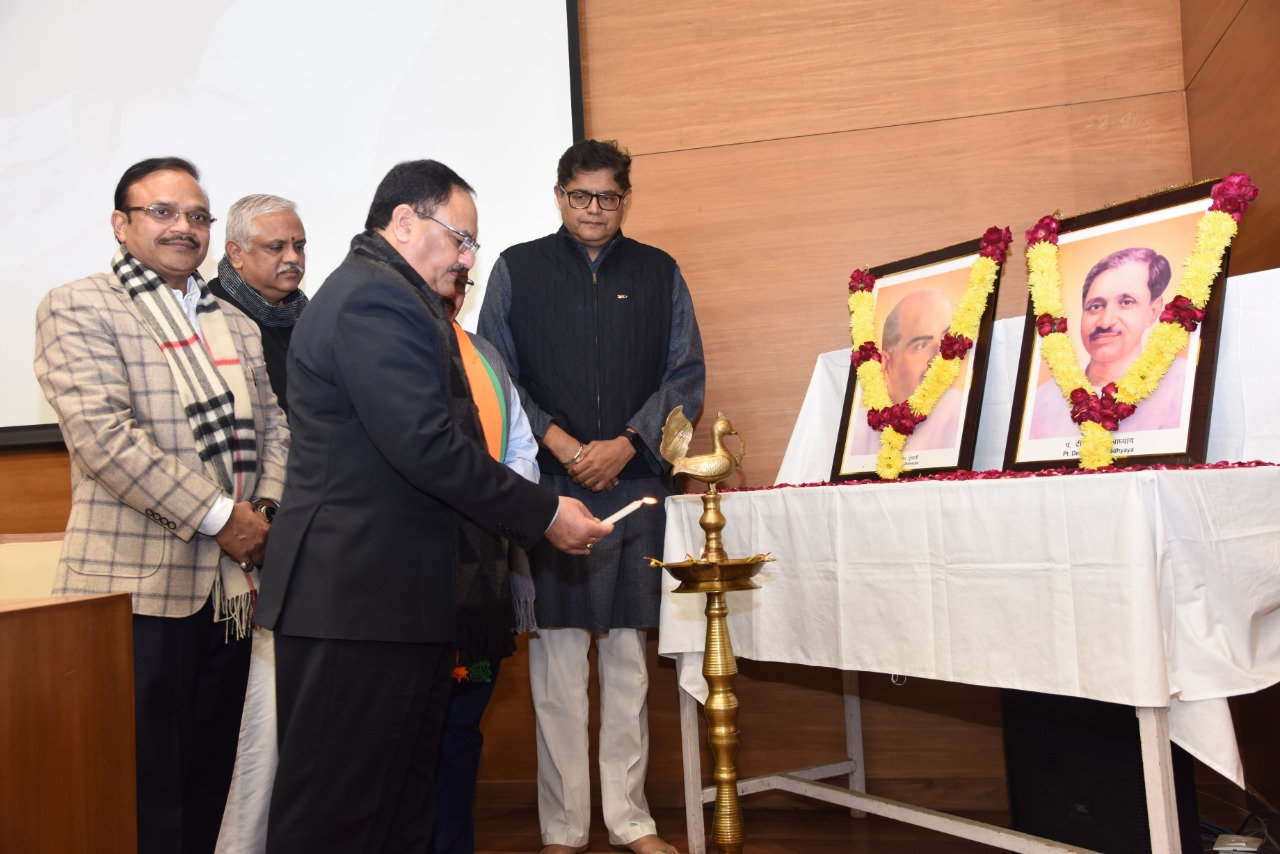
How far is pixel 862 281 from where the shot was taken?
2873 millimetres

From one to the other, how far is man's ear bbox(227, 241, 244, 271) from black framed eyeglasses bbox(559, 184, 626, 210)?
888mm

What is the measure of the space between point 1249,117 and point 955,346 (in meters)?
0.96

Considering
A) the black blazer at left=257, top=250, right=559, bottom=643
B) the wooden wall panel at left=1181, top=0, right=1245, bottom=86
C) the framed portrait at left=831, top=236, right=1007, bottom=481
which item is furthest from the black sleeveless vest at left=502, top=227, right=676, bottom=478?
the wooden wall panel at left=1181, top=0, right=1245, bottom=86

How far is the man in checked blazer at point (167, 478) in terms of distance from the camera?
2014 mm

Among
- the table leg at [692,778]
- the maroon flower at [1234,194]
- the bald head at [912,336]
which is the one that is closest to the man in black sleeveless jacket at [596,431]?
the table leg at [692,778]

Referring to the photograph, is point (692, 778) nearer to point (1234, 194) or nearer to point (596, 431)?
point (596, 431)

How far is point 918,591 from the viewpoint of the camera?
2096 mm

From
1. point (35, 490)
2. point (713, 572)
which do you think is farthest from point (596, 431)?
point (35, 490)

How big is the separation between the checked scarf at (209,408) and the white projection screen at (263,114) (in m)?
1.35

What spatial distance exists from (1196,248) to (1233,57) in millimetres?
905

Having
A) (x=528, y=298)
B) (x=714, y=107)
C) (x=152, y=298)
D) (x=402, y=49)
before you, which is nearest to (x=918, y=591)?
(x=528, y=298)

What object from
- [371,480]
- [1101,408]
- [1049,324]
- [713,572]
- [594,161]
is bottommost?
[713,572]

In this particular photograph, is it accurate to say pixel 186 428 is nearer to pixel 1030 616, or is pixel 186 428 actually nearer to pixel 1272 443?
pixel 1030 616

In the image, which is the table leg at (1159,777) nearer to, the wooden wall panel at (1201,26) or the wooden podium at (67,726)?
the wooden podium at (67,726)
